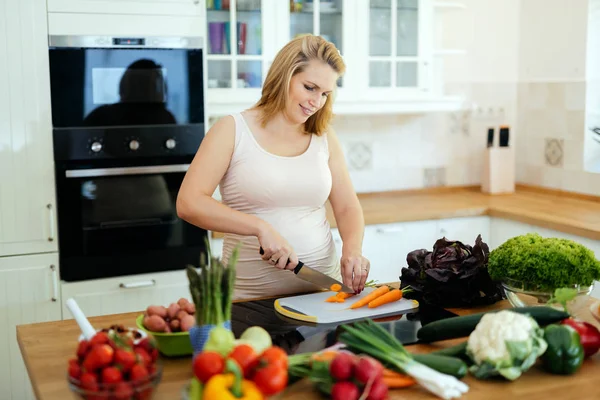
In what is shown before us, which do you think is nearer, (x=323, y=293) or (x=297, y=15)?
(x=323, y=293)

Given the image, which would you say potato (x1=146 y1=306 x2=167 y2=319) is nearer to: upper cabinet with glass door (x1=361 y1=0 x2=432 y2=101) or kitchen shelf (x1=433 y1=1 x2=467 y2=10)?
upper cabinet with glass door (x1=361 y1=0 x2=432 y2=101)

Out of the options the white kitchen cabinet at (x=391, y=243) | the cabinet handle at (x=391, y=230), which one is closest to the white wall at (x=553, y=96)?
the white kitchen cabinet at (x=391, y=243)

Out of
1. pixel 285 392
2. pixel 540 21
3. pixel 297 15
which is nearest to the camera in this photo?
pixel 285 392

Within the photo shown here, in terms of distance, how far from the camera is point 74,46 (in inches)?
120

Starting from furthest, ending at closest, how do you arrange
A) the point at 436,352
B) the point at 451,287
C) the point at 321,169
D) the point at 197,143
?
the point at 197,143, the point at 321,169, the point at 451,287, the point at 436,352

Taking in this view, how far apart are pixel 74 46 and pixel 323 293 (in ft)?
5.15

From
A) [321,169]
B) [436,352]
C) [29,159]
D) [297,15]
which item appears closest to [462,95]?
[297,15]

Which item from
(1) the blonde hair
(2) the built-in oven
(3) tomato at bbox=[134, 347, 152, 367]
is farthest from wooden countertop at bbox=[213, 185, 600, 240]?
(3) tomato at bbox=[134, 347, 152, 367]

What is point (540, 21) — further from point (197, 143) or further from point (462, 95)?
point (197, 143)

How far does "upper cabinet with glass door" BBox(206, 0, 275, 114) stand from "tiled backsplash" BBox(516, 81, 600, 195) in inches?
63.8

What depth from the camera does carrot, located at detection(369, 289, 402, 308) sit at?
2020mm

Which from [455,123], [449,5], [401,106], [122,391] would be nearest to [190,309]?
[122,391]

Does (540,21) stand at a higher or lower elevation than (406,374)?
higher

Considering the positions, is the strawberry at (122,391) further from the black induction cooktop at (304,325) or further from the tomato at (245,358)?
the black induction cooktop at (304,325)
